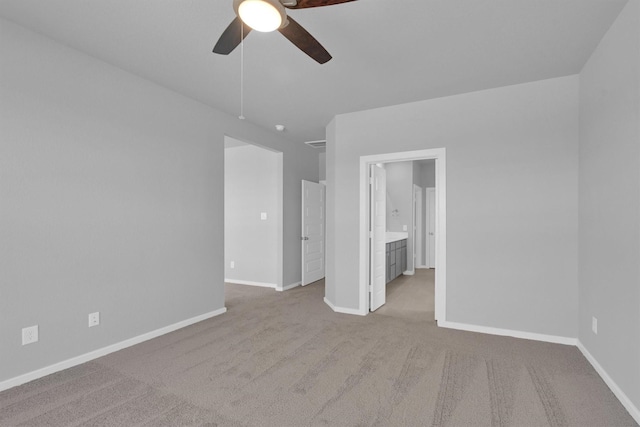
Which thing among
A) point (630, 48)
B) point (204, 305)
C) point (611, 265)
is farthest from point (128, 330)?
point (630, 48)

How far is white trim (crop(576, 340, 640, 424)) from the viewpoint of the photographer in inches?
78.7

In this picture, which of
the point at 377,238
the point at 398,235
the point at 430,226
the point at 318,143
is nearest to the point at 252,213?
the point at 318,143

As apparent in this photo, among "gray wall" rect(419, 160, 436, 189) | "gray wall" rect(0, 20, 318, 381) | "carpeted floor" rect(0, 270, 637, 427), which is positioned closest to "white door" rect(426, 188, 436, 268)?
"gray wall" rect(419, 160, 436, 189)

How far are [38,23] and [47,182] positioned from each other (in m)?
1.17

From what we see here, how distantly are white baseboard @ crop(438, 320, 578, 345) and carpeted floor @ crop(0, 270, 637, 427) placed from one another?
0.36 feet

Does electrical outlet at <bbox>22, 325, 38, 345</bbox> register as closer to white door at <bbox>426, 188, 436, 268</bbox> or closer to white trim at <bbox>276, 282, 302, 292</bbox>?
white trim at <bbox>276, 282, 302, 292</bbox>

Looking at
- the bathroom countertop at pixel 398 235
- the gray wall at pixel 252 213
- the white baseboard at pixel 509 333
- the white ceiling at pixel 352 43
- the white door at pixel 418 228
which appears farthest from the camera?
the white door at pixel 418 228

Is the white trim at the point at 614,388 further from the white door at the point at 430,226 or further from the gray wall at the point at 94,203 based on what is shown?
the white door at the point at 430,226

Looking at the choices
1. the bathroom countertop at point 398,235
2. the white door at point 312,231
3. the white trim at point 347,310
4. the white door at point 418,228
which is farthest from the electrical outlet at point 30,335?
the white door at point 418,228

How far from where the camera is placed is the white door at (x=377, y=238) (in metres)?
4.27

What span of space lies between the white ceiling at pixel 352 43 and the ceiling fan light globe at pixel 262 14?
70cm

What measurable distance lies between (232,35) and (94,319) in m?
2.68

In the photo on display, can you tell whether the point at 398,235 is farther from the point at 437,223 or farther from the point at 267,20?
the point at 267,20

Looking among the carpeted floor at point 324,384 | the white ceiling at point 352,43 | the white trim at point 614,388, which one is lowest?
the carpeted floor at point 324,384
